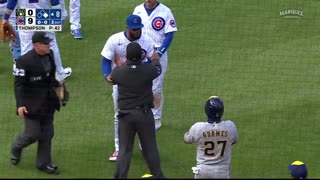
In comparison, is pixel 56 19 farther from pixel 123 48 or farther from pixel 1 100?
pixel 123 48

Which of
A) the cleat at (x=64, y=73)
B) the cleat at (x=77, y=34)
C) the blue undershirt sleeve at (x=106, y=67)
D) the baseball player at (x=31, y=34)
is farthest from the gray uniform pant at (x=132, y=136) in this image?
the cleat at (x=77, y=34)

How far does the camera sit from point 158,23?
8344mm

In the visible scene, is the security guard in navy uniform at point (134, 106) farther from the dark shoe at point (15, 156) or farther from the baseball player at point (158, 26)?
the baseball player at point (158, 26)

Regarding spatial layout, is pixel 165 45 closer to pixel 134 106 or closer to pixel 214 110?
pixel 134 106

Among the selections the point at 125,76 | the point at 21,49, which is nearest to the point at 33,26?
the point at 21,49

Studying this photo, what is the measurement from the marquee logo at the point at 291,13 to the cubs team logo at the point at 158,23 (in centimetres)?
450

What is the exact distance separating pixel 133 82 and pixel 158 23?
5.44ft

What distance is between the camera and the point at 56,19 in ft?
34.5

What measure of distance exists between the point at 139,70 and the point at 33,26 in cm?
340

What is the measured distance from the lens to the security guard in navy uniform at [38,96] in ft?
23.2

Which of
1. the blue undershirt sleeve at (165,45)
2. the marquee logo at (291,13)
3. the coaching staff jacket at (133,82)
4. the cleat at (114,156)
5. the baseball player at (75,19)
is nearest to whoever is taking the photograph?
the coaching staff jacket at (133,82)

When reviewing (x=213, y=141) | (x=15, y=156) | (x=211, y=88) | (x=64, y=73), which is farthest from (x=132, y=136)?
(x=64, y=73)

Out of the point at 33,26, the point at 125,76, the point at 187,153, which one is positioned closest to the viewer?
the point at 125,76

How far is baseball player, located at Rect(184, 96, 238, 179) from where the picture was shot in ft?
21.9
